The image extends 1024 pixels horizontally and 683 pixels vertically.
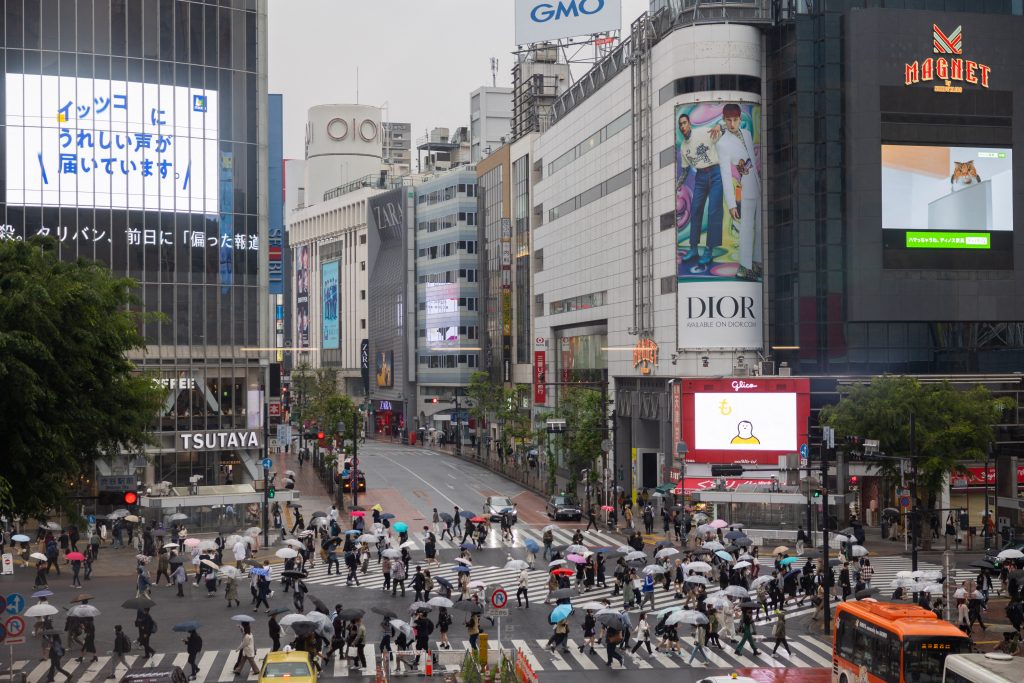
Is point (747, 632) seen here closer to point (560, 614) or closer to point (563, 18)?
point (560, 614)

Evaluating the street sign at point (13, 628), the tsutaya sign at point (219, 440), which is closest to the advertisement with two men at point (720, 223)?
the tsutaya sign at point (219, 440)

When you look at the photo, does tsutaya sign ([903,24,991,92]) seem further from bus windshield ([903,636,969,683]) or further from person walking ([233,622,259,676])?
person walking ([233,622,259,676])

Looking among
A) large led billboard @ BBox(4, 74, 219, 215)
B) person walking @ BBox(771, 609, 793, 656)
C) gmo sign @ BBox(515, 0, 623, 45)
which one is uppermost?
gmo sign @ BBox(515, 0, 623, 45)

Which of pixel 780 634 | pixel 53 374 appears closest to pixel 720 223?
pixel 780 634

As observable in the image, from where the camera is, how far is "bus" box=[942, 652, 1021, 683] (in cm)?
2402

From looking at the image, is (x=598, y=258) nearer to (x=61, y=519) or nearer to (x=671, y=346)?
(x=671, y=346)

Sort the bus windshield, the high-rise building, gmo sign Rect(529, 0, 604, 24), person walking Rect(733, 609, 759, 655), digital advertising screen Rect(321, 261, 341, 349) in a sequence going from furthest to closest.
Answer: digital advertising screen Rect(321, 261, 341, 349), the high-rise building, gmo sign Rect(529, 0, 604, 24), person walking Rect(733, 609, 759, 655), the bus windshield

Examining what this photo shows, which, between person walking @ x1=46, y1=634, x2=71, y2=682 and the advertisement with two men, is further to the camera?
the advertisement with two men

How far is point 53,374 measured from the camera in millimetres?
33250

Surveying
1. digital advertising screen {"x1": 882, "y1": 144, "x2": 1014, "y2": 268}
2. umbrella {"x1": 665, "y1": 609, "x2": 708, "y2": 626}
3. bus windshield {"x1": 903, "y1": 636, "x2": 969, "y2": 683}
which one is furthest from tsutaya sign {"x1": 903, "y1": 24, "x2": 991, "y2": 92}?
bus windshield {"x1": 903, "y1": 636, "x2": 969, "y2": 683}

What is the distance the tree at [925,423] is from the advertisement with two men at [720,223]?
479 inches

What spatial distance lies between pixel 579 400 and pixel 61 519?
120 feet

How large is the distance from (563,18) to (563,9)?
741 millimetres

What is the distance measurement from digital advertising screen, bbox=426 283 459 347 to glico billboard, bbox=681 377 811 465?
241ft
